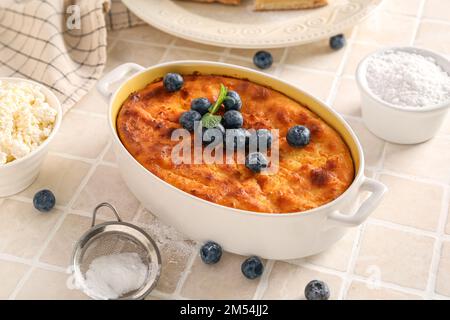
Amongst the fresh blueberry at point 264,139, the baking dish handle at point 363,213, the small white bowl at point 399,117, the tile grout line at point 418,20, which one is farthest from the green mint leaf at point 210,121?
the tile grout line at point 418,20

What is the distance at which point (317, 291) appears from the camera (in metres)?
1.74

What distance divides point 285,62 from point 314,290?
109cm

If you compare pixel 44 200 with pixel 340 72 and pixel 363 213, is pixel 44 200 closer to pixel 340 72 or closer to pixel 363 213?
pixel 363 213

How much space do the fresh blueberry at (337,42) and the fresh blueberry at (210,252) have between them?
1103mm

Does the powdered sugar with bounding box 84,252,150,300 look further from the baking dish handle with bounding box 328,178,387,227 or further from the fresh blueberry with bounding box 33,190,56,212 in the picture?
the baking dish handle with bounding box 328,178,387,227

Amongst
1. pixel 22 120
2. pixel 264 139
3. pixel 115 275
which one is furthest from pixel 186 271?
pixel 22 120

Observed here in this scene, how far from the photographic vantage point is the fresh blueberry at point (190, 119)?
1908 mm

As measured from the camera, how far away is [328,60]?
2541mm

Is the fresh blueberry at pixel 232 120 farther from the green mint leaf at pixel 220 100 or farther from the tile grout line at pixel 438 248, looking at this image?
the tile grout line at pixel 438 248

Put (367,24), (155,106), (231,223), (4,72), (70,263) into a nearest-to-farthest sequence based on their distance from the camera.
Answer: (231,223) → (70,263) → (155,106) → (4,72) → (367,24)

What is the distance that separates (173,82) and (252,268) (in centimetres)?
64

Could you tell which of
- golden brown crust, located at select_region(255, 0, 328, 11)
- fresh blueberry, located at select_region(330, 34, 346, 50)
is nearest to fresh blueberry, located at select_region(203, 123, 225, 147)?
fresh blueberry, located at select_region(330, 34, 346, 50)

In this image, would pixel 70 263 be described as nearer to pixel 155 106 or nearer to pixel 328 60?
pixel 155 106
